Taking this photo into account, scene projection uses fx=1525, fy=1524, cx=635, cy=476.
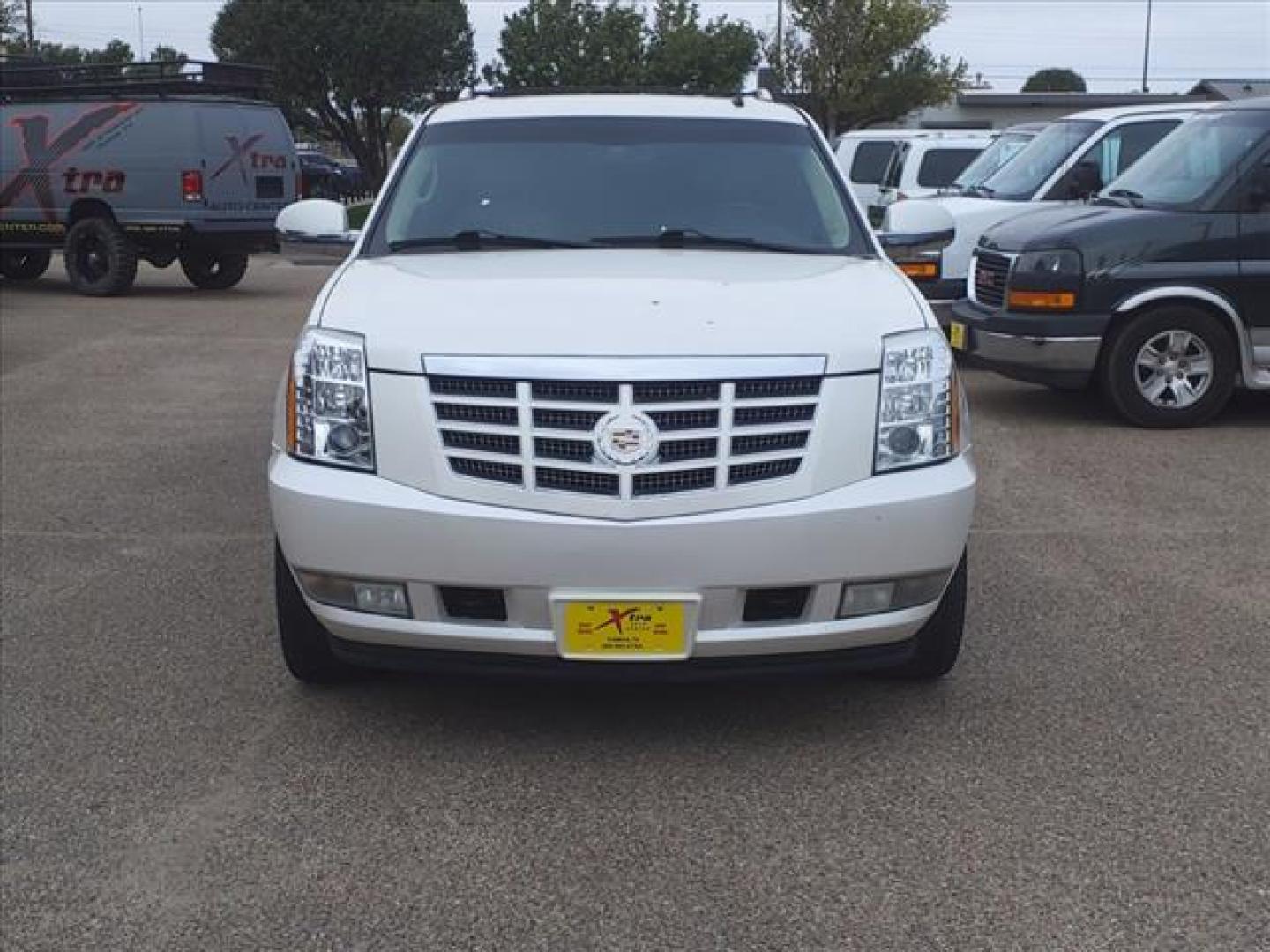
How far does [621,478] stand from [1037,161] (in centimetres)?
→ 962

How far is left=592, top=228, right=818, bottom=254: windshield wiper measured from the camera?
197 inches

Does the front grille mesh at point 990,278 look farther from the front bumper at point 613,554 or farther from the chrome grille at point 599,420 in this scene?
Result: the chrome grille at point 599,420

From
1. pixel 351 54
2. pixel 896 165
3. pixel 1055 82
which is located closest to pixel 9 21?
pixel 351 54

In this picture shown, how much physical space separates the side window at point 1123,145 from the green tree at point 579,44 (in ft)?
149

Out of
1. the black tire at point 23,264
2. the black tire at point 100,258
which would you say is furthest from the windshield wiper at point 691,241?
the black tire at point 23,264

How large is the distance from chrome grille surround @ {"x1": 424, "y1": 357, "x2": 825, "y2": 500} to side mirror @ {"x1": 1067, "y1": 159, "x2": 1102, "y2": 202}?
27.4 feet

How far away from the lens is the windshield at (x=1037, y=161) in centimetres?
1210

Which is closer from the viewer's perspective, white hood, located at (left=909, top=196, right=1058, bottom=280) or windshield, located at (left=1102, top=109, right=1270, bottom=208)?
windshield, located at (left=1102, top=109, right=1270, bottom=208)

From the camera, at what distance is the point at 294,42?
167 feet

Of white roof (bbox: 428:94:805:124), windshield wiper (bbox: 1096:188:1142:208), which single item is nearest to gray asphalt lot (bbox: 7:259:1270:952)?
white roof (bbox: 428:94:805:124)

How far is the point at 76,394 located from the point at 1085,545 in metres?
7.06

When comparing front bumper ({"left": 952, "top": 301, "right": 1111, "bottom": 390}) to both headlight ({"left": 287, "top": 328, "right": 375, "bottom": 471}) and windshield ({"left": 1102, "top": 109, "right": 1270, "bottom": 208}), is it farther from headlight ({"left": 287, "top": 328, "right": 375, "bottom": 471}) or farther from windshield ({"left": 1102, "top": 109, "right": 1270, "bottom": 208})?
headlight ({"left": 287, "top": 328, "right": 375, "bottom": 471})

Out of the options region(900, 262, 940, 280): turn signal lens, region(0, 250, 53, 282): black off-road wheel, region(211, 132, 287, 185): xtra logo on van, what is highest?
region(211, 132, 287, 185): xtra logo on van

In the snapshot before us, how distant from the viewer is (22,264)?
19594mm
